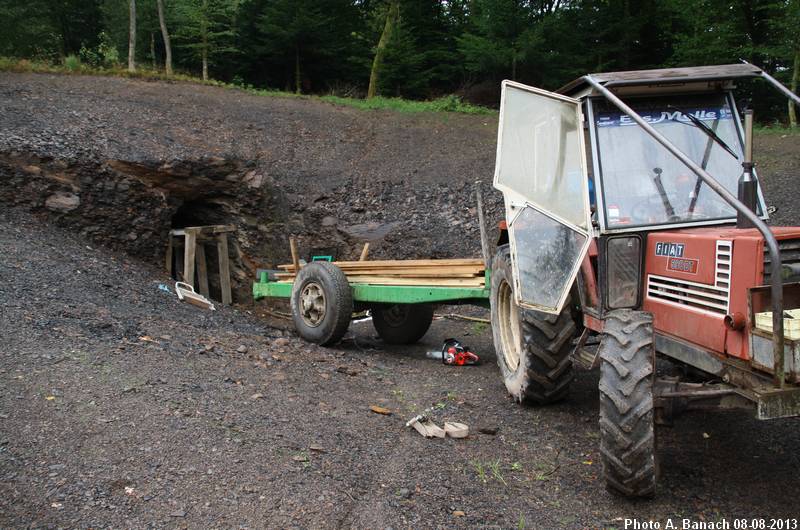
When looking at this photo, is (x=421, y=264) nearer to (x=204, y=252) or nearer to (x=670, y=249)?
(x=670, y=249)

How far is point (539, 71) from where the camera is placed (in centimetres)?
2175

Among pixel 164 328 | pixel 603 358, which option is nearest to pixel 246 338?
pixel 164 328

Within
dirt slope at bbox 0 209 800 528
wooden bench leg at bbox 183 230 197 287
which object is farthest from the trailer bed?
wooden bench leg at bbox 183 230 197 287

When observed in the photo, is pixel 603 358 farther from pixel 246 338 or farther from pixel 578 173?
pixel 246 338

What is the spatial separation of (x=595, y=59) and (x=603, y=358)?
22096mm

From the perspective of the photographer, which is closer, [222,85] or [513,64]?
[222,85]

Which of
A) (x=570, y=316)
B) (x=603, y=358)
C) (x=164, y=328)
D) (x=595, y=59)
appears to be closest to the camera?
(x=603, y=358)

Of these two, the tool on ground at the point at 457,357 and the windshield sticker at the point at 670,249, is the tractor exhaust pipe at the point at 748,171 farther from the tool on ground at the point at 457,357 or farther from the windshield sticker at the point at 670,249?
the tool on ground at the point at 457,357

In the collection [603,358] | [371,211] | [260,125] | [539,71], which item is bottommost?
[603,358]

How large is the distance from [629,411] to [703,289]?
871mm

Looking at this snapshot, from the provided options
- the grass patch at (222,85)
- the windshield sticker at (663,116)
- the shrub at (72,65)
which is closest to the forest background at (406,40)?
the grass patch at (222,85)

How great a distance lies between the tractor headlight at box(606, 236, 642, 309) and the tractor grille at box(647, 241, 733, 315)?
10 cm

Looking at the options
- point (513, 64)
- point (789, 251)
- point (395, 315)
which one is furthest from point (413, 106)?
point (789, 251)

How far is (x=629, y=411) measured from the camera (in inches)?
149
